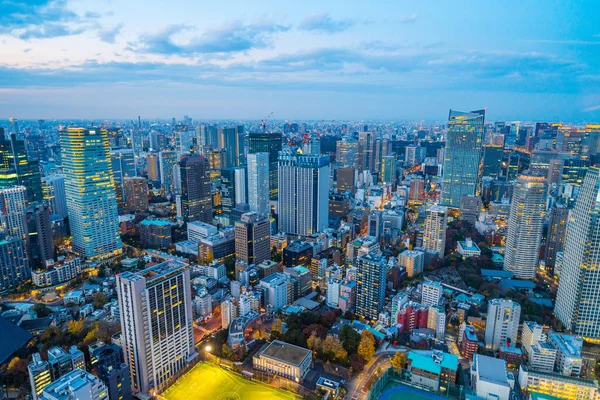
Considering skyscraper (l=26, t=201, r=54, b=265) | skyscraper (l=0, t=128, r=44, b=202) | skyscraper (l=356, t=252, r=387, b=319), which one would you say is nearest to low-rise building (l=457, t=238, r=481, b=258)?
skyscraper (l=356, t=252, r=387, b=319)

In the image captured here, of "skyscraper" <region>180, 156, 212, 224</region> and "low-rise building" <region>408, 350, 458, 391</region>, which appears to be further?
"skyscraper" <region>180, 156, 212, 224</region>

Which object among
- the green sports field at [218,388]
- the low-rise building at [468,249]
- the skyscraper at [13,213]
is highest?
the skyscraper at [13,213]

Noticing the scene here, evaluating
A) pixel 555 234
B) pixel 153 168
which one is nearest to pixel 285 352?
pixel 555 234

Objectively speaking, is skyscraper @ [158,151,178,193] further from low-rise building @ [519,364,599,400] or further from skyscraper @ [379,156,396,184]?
low-rise building @ [519,364,599,400]

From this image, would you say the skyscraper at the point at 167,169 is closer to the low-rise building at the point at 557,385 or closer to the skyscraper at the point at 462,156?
the skyscraper at the point at 462,156

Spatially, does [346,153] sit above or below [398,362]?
above

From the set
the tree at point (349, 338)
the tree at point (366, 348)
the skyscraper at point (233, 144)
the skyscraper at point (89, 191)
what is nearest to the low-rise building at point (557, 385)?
the tree at point (366, 348)

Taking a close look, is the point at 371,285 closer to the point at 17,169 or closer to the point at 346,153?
the point at 17,169
